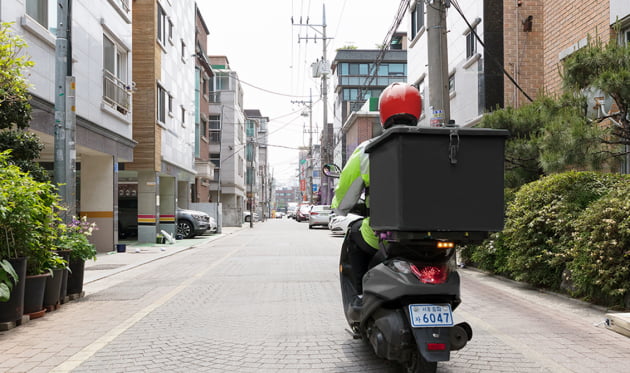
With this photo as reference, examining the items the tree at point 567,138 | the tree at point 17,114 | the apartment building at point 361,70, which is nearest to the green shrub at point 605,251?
the tree at point 567,138

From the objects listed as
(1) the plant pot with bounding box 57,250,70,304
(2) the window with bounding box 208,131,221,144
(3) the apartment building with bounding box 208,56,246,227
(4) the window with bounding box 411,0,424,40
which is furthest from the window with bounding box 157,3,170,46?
(2) the window with bounding box 208,131,221,144

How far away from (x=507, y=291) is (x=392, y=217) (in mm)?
5502

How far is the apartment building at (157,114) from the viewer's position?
64.6ft

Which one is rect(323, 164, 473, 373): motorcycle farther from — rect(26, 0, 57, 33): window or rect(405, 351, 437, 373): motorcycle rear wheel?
rect(26, 0, 57, 33): window

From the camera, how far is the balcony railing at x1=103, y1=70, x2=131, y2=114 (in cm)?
1574

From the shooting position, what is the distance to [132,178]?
69.3 ft

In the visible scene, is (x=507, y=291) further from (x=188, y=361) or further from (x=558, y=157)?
(x=188, y=361)

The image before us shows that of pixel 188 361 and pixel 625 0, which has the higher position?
pixel 625 0

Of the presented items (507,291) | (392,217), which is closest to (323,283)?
(507,291)

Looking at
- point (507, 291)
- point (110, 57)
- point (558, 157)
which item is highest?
point (110, 57)

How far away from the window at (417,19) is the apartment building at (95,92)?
12296 mm

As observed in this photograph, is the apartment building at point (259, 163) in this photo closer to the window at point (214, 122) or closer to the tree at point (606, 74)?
the window at point (214, 122)

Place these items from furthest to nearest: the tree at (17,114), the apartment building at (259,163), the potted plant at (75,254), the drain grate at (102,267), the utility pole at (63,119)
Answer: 1. the apartment building at (259,163)
2. the drain grate at (102,267)
3. the utility pole at (63,119)
4. the potted plant at (75,254)
5. the tree at (17,114)

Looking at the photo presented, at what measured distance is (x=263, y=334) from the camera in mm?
5418
